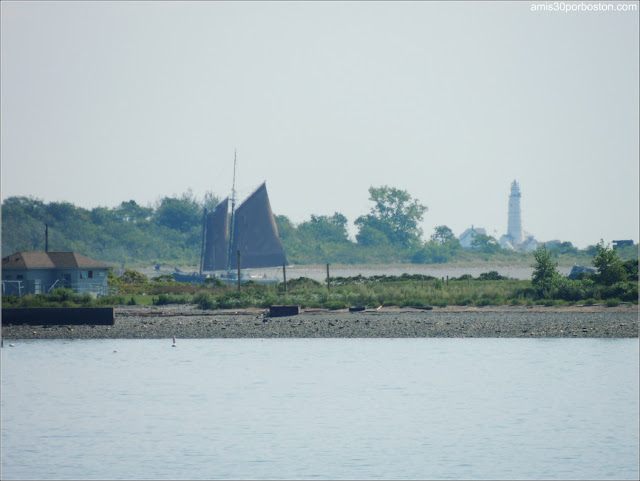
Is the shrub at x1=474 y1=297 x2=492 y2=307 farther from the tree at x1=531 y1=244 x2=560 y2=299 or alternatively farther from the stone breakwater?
the tree at x1=531 y1=244 x2=560 y2=299

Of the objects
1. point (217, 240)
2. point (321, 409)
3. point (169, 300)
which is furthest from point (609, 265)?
point (217, 240)

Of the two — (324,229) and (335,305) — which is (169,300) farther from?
(324,229)

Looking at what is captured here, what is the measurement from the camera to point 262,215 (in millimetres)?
88812

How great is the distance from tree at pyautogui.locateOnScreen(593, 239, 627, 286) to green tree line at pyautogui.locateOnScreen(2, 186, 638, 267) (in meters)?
90.8

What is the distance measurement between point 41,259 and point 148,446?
37.1m

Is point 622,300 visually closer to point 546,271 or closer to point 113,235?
point 546,271

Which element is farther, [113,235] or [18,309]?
[113,235]

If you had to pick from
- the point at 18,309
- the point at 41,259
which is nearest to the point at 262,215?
the point at 41,259

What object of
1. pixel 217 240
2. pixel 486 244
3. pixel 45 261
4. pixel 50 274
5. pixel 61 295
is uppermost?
pixel 486 244

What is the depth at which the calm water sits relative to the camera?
57.9 ft

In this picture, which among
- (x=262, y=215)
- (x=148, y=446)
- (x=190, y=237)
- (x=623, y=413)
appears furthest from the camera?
(x=190, y=237)

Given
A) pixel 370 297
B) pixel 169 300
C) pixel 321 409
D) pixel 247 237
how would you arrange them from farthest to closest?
1. pixel 247 237
2. pixel 169 300
3. pixel 370 297
4. pixel 321 409

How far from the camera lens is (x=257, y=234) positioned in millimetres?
88250

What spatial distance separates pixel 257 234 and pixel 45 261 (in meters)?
35.6
